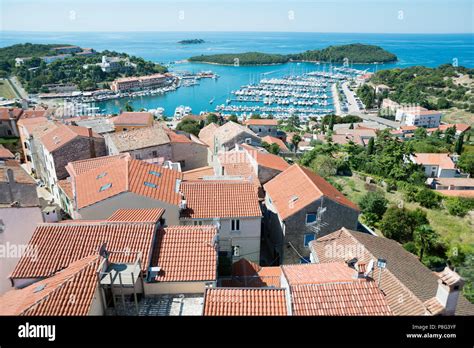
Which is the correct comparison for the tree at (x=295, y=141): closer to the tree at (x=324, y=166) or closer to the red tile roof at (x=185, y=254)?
the tree at (x=324, y=166)

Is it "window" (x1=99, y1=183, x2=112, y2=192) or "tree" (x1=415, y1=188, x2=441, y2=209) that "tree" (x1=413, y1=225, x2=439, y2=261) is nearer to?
"tree" (x1=415, y1=188, x2=441, y2=209)

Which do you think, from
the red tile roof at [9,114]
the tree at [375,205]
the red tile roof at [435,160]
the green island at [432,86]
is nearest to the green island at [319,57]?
the green island at [432,86]

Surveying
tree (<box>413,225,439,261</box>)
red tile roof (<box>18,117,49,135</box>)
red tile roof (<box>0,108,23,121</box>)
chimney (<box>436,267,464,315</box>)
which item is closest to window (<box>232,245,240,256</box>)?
tree (<box>413,225,439,261</box>)

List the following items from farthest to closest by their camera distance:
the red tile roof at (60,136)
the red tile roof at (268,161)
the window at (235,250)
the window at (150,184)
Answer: the red tile roof at (60,136) < the red tile roof at (268,161) < the window at (235,250) < the window at (150,184)

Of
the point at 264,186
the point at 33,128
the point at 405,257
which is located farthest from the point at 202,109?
the point at 405,257

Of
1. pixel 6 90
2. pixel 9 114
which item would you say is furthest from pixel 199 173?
pixel 6 90

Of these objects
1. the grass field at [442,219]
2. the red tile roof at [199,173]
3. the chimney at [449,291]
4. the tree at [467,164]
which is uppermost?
the chimney at [449,291]
